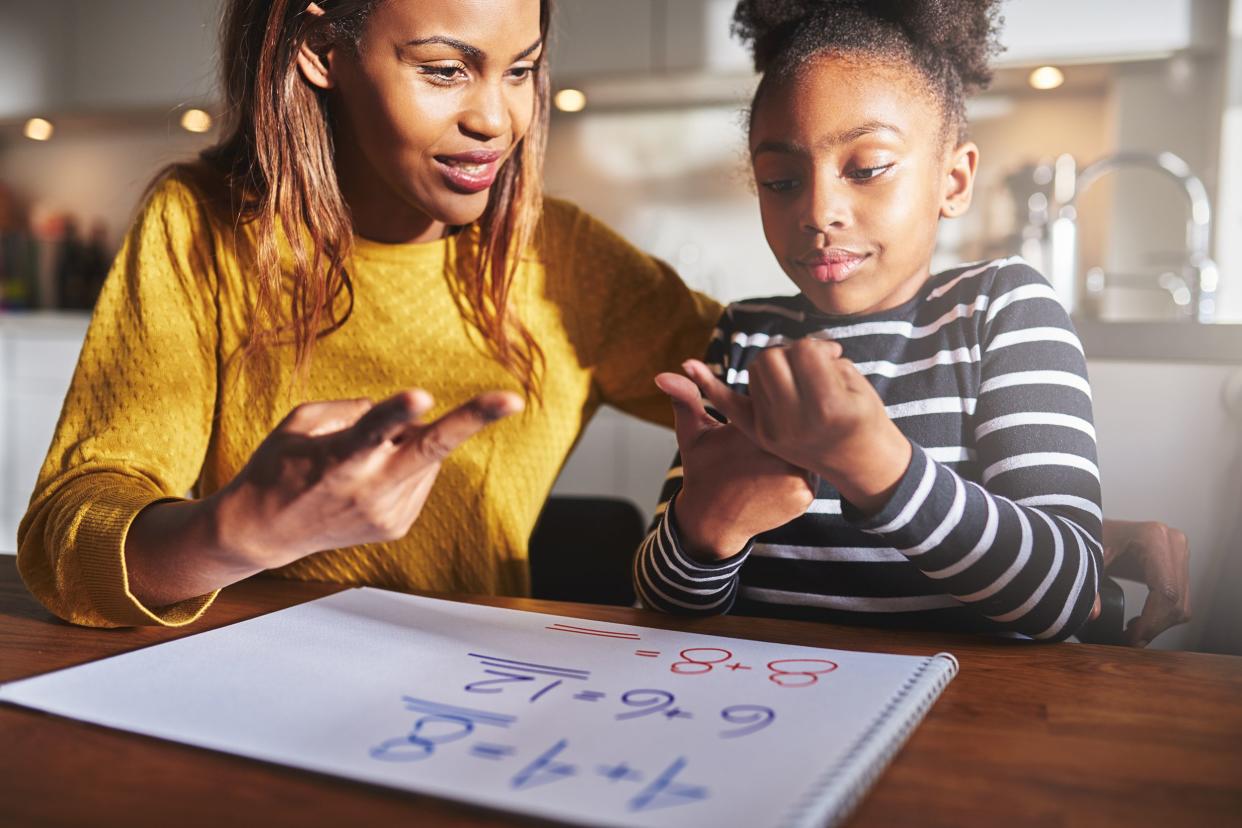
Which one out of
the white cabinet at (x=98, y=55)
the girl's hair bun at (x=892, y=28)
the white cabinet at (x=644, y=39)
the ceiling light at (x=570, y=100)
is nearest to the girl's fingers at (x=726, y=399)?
the girl's hair bun at (x=892, y=28)

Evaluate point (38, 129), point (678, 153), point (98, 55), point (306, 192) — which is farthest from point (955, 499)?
point (38, 129)

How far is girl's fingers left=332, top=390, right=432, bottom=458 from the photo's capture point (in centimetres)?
45

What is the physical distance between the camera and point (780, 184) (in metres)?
0.74

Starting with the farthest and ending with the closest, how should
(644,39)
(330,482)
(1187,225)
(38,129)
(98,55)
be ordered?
1. (38,129)
2. (98,55)
3. (644,39)
4. (1187,225)
5. (330,482)

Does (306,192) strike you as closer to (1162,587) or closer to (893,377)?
(893,377)

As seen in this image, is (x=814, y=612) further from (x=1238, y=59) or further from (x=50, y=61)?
(x=50, y=61)

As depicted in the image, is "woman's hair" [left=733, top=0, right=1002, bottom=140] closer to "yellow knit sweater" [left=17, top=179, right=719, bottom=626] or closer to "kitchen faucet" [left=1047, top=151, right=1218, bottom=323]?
"yellow knit sweater" [left=17, top=179, right=719, bottom=626]

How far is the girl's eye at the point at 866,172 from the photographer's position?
2.29 ft

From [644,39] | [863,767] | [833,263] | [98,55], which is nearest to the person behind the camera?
[863,767]

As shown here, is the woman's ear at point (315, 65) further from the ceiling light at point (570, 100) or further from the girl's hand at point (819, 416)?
the ceiling light at point (570, 100)

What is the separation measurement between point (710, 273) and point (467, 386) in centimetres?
186

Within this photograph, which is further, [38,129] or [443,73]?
[38,129]

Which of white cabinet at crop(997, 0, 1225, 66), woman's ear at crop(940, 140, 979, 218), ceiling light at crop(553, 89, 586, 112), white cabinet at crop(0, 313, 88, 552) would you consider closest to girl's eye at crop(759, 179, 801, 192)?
woman's ear at crop(940, 140, 979, 218)

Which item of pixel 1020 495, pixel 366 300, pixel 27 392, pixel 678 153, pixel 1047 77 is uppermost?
pixel 1047 77
